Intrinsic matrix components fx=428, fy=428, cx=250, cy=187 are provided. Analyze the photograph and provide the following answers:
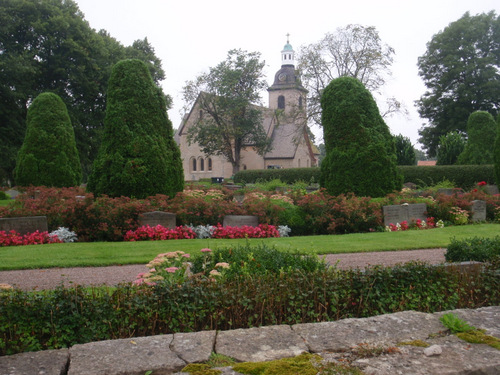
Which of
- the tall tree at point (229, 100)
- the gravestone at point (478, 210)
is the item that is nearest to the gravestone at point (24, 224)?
the gravestone at point (478, 210)

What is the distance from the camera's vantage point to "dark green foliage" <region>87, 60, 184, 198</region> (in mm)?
11641

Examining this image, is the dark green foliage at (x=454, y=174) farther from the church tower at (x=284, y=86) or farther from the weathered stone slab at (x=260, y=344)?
the church tower at (x=284, y=86)

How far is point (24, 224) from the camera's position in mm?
9367

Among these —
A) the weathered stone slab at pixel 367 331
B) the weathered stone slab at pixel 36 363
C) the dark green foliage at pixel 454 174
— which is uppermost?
the dark green foliage at pixel 454 174

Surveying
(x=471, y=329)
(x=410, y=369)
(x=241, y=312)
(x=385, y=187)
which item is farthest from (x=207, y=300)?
(x=385, y=187)

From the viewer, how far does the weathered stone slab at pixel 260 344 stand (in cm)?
269

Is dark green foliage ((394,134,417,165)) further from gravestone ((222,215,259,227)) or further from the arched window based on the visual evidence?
the arched window

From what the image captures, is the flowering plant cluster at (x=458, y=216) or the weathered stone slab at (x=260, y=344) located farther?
the flowering plant cluster at (x=458, y=216)

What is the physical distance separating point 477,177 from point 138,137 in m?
19.8

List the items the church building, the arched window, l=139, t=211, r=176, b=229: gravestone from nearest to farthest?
l=139, t=211, r=176, b=229: gravestone < the church building < the arched window

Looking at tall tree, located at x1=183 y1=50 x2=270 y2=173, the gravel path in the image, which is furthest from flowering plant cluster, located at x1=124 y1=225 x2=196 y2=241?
tall tree, located at x1=183 y1=50 x2=270 y2=173

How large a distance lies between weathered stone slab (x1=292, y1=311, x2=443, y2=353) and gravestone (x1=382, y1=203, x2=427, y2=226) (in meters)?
8.42

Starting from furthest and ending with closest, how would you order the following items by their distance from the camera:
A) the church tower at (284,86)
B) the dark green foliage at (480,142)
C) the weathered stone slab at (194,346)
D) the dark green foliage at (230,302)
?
the church tower at (284,86) < the dark green foliage at (480,142) < the dark green foliage at (230,302) < the weathered stone slab at (194,346)

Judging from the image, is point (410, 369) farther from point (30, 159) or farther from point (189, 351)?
point (30, 159)
